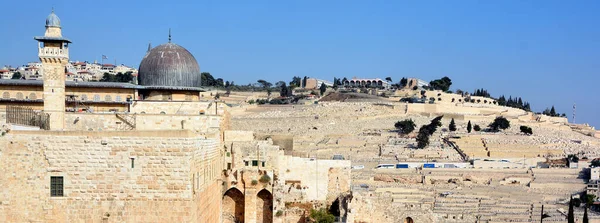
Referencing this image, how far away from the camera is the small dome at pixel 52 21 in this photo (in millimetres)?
17203

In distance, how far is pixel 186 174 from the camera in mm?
13031

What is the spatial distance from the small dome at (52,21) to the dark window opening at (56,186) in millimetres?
5385

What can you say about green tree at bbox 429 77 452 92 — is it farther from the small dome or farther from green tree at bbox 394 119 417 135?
the small dome

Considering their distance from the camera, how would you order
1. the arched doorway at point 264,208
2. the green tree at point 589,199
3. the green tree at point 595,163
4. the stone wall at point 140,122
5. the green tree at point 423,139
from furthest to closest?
1. the green tree at point 423,139
2. the green tree at point 595,163
3. the green tree at point 589,199
4. the arched doorway at point 264,208
5. the stone wall at point 140,122

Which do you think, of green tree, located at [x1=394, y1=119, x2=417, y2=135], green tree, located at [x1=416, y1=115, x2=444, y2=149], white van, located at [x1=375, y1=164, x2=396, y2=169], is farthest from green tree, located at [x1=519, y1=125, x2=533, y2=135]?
white van, located at [x1=375, y1=164, x2=396, y2=169]

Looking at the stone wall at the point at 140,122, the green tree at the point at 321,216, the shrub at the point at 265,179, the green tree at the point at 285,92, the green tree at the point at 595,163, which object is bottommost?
the green tree at the point at 595,163

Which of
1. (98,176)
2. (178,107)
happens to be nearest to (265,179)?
(178,107)

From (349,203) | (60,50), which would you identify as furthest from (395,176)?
(60,50)

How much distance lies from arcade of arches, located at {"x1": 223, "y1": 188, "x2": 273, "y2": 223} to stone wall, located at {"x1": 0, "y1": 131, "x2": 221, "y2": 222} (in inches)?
302

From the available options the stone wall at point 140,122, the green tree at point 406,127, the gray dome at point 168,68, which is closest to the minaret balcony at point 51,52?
the stone wall at point 140,122

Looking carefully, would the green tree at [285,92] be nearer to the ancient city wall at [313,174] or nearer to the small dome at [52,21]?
the ancient city wall at [313,174]

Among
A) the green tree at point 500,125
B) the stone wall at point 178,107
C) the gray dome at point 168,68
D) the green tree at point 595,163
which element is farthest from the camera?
the green tree at point 500,125

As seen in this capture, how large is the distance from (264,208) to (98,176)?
345 inches

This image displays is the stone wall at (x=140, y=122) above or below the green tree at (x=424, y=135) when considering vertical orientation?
above
